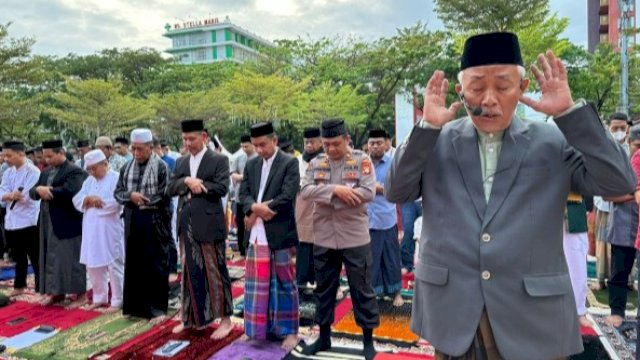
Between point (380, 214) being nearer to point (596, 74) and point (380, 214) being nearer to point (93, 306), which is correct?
point (93, 306)

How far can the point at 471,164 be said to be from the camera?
5.67 ft

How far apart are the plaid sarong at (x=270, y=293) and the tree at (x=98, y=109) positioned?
23.1 meters

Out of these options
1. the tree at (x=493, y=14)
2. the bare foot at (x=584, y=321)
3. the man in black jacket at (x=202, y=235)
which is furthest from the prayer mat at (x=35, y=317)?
the tree at (x=493, y=14)

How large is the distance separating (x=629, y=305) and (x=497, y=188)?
4.51m

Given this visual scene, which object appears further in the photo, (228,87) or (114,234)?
(228,87)

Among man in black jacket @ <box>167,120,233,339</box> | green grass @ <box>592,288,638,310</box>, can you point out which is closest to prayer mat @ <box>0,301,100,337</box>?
man in black jacket @ <box>167,120,233,339</box>

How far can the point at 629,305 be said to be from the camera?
5.07 meters

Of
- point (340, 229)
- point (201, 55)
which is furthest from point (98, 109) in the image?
point (201, 55)

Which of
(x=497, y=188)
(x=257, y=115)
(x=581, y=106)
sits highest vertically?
(x=257, y=115)

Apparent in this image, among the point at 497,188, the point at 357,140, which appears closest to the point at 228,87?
the point at 357,140

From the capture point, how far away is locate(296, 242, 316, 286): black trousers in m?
6.00

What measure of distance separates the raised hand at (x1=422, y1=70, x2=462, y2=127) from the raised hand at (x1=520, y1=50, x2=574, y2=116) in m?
0.27

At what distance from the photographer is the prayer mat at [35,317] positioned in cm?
490

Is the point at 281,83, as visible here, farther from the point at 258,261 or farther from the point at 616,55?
the point at 258,261
